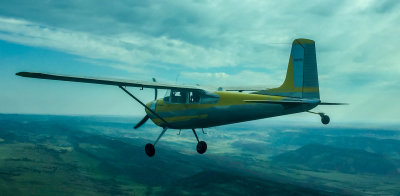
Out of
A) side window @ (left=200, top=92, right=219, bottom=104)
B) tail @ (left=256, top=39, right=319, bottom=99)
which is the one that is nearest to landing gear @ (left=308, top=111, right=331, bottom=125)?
tail @ (left=256, top=39, right=319, bottom=99)

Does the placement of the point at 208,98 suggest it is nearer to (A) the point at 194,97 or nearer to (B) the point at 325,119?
(A) the point at 194,97

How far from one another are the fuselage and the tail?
103 cm

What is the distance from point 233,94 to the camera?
14.7 m

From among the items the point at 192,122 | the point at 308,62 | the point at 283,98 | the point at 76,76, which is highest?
the point at 308,62

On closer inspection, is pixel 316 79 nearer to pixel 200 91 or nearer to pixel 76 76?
pixel 200 91

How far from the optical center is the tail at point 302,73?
14.2 meters

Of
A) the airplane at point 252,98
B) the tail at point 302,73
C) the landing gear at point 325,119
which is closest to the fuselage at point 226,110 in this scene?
the airplane at point 252,98

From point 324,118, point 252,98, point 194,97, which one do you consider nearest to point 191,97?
point 194,97

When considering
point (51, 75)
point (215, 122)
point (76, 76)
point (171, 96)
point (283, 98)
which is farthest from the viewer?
point (171, 96)

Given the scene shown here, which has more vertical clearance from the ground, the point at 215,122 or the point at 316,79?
the point at 316,79

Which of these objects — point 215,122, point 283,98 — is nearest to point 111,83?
point 215,122

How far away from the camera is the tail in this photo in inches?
560

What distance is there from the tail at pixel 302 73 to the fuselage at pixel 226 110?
3.38ft

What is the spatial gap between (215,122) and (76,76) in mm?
7056
